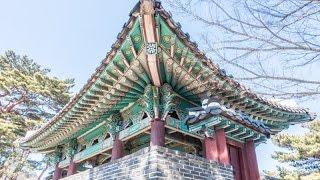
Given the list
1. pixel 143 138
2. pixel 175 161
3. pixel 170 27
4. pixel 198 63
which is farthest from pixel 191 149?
pixel 170 27

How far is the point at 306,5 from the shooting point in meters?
2.77

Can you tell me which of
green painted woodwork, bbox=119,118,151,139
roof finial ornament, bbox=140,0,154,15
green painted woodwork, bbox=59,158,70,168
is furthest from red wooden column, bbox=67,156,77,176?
roof finial ornament, bbox=140,0,154,15

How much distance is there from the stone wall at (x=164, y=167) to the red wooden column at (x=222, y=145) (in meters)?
0.21

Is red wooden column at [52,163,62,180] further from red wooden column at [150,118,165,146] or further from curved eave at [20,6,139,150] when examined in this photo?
red wooden column at [150,118,165,146]

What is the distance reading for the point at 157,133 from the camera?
521 centimetres

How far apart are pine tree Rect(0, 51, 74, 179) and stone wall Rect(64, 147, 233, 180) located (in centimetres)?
1258

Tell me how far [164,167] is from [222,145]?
1.38m

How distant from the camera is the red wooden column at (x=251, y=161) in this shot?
5.43 metres

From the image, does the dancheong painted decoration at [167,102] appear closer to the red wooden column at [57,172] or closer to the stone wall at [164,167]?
the stone wall at [164,167]

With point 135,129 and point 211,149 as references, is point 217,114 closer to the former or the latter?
point 211,149

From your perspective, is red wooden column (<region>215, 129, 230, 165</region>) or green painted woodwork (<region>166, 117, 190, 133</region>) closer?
red wooden column (<region>215, 129, 230, 165</region>)

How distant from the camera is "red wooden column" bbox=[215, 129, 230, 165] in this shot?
5.07 meters

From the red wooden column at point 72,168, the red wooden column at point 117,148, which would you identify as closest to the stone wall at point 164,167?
the red wooden column at point 117,148

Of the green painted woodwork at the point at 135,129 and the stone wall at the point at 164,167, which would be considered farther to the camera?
the green painted woodwork at the point at 135,129
